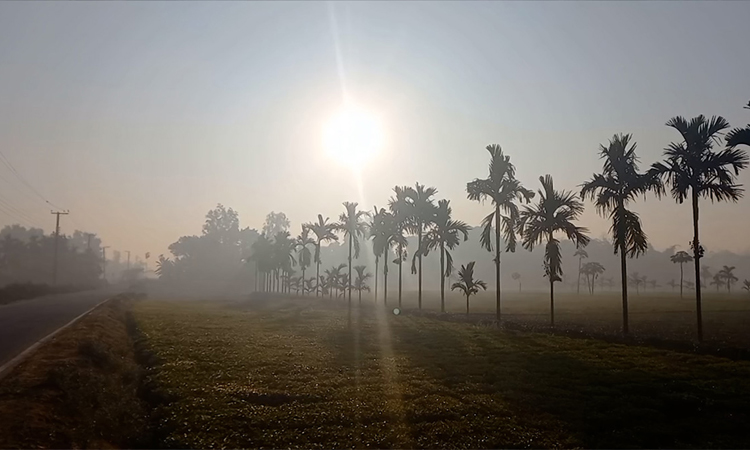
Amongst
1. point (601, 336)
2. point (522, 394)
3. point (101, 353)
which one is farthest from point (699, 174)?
point (101, 353)

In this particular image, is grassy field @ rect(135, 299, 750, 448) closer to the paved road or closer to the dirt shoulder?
the dirt shoulder

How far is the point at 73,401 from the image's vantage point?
1561 centimetres

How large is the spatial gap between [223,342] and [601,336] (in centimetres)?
2255

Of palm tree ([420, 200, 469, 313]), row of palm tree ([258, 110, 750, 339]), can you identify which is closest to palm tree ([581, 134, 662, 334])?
row of palm tree ([258, 110, 750, 339])

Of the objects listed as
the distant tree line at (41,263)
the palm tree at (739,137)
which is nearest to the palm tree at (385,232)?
the palm tree at (739,137)

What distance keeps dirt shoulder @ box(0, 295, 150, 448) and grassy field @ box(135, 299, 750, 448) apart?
1235mm

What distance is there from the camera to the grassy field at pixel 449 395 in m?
13.2

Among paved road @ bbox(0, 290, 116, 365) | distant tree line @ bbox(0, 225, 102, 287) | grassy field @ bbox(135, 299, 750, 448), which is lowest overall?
grassy field @ bbox(135, 299, 750, 448)

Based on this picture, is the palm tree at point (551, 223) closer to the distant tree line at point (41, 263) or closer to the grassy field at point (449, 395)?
the grassy field at point (449, 395)

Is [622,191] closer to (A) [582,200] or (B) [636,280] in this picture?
(A) [582,200]

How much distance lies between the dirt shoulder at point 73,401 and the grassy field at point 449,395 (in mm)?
1235

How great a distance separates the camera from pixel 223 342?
96.2 ft

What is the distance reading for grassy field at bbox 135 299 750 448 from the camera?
13.2m

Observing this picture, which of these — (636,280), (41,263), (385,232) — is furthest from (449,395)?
(636,280)
